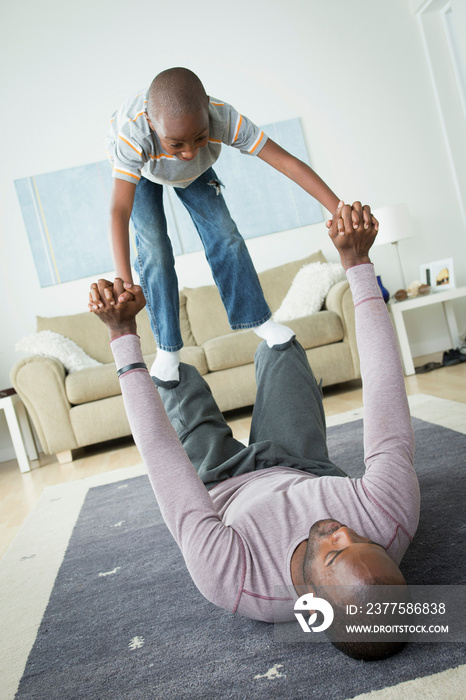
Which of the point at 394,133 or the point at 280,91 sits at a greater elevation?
the point at 280,91

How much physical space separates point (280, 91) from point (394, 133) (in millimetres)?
994

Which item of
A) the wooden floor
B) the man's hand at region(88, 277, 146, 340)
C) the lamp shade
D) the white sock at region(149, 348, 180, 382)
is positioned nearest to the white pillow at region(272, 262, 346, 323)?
the lamp shade

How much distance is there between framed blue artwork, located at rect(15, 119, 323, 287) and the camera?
4742 millimetres

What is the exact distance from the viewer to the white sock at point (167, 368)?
182 centimetres

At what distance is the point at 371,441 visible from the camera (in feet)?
3.54

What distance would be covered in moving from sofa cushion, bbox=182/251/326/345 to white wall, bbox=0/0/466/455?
13.7 inches

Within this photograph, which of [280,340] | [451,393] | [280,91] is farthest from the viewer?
[280,91]

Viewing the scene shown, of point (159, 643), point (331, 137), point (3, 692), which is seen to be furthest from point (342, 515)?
point (331, 137)

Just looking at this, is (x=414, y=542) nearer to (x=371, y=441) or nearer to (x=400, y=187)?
(x=371, y=441)

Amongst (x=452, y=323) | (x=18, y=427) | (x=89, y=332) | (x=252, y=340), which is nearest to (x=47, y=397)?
(x=18, y=427)

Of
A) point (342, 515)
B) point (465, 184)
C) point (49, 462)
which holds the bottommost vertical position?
point (49, 462)

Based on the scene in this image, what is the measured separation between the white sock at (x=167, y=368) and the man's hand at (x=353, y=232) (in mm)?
765

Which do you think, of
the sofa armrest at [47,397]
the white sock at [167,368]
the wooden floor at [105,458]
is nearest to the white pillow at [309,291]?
the wooden floor at [105,458]

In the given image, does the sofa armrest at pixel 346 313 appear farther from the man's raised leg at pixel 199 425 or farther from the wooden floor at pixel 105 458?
the man's raised leg at pixel 199 425
